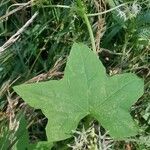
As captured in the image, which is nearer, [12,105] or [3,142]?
[3,142]

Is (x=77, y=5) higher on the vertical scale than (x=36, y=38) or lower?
higher

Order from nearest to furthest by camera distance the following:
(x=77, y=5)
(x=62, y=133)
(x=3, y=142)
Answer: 1. (x=62, y=133)
2. (x=3, y=142)
3. (x=77, y=5)

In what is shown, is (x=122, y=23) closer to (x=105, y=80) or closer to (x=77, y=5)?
(x=77, y=5)

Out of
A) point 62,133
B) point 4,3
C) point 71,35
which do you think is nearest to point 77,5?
point 71,35

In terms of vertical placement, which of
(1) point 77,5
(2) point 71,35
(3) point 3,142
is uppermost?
(1) point 77,5

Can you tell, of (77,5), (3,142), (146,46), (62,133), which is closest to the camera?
(62,133)

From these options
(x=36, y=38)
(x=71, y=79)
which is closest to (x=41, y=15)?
(x=36, y=38)
